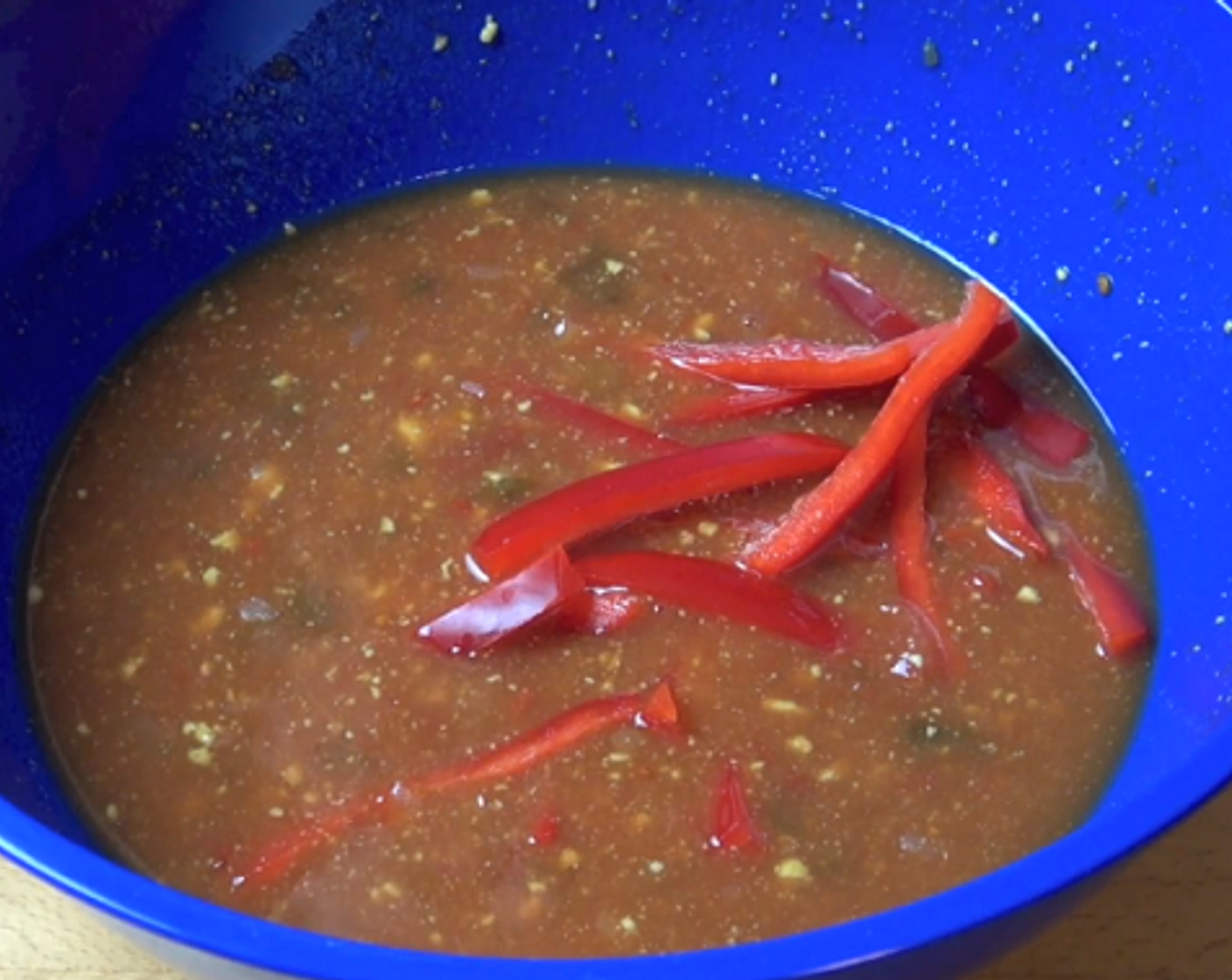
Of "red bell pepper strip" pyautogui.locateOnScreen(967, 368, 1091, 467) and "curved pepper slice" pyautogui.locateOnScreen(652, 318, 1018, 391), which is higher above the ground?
"curved pepper slice" pyautogui.locateOnScreen(652, 318, 1018, 391)

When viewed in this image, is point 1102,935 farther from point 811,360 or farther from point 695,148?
point 695,148

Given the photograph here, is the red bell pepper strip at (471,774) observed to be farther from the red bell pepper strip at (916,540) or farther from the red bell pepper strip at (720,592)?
the red bell pepper strip at (916,540)

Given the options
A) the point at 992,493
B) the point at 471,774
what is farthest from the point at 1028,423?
the point at 471,774

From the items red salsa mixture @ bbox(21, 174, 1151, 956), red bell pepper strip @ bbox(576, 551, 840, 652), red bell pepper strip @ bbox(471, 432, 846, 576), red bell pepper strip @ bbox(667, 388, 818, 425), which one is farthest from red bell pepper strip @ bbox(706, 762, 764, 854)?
red bell pepper strip @ bbox(667, 388, 818, 425)

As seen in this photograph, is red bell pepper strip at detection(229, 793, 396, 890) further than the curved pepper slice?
No

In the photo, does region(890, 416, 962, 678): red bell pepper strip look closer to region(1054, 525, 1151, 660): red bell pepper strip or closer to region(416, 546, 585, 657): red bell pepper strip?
region(1054, 525, 1151, 660): red bell pepper strip

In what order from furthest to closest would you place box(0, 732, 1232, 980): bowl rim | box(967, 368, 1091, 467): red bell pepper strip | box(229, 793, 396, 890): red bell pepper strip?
box(967, 368, 1091, 467): red bell pepper strip → box(229, 793, 396, 890): red bell pepper strip → box(0, 732, 1232, 980): bowl rim
